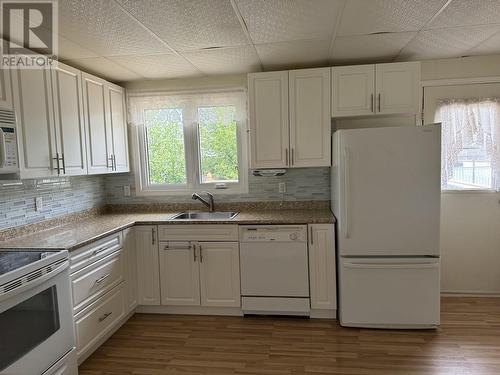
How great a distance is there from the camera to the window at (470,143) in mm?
3006

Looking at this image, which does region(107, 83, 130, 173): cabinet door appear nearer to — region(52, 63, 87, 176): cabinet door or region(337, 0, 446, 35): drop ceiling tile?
region(52, 63, 87, 176): cabinet door

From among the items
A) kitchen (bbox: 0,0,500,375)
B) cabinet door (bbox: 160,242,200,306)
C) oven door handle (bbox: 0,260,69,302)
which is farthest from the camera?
cabinet door (bbox: 160,242,200,306)

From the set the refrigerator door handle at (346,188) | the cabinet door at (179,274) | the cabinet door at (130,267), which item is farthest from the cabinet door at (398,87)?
the cabinet door at (130,267)

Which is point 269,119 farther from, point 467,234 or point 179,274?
point 467,234

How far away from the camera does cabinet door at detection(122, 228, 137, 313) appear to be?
2820mm

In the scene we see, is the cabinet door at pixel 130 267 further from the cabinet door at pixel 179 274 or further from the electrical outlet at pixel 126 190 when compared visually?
the electrical outlet at pixel 126 190

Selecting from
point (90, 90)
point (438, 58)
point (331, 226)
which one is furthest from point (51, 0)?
point (438, 58)

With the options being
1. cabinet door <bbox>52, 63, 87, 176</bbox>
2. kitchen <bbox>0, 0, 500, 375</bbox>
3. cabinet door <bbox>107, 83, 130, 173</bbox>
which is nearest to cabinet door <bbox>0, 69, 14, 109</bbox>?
kitchen <bbox>0, 0, 500, 375</bbox>

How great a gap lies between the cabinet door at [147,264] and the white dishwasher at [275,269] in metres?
0.78

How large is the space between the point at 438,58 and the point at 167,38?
7.82 feet

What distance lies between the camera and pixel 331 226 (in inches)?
108

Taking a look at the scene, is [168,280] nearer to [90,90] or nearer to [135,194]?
[135,194]

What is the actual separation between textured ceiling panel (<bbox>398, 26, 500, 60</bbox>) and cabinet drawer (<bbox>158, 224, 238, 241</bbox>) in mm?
2046

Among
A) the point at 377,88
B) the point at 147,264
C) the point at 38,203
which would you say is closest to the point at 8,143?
the point at 38,203
